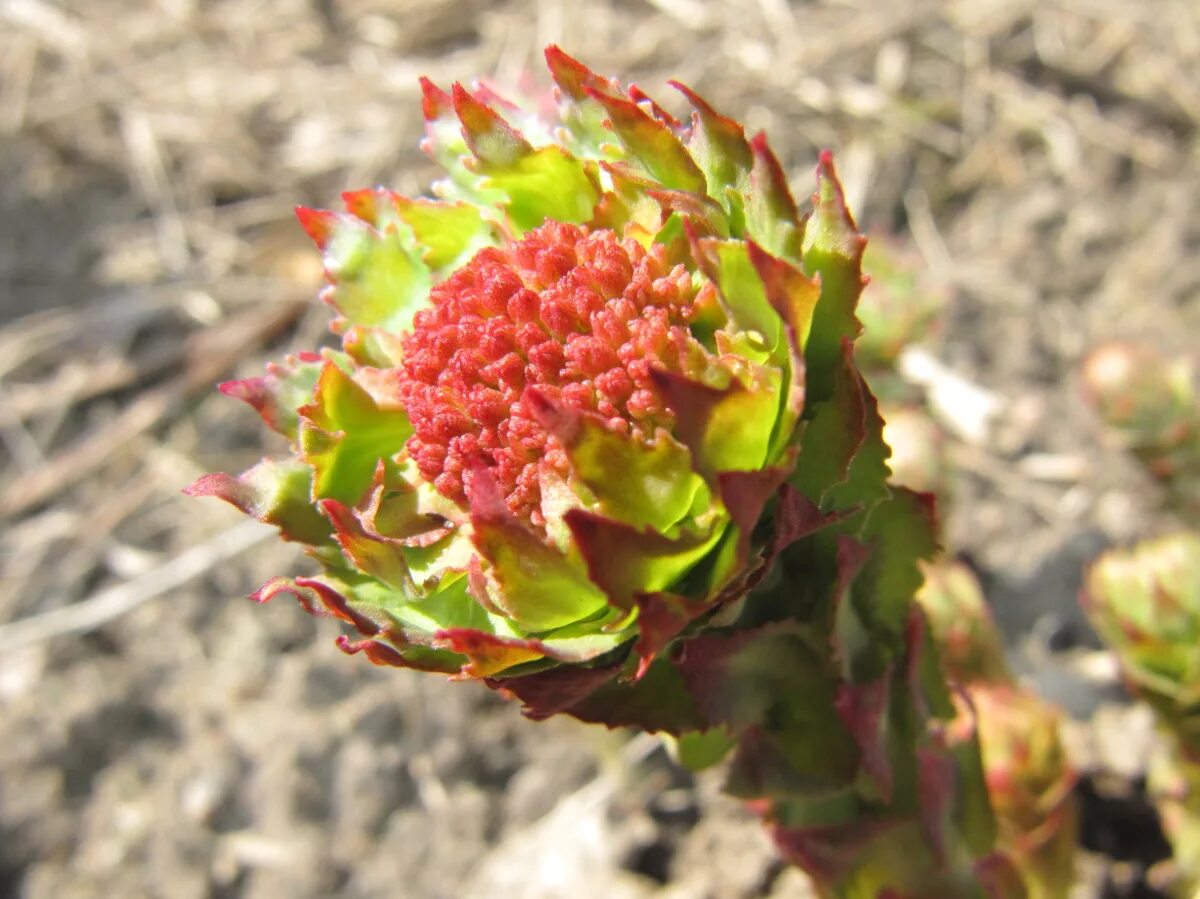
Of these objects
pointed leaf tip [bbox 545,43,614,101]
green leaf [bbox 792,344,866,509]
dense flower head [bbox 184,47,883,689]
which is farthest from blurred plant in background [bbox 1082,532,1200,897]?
pointed leaf tip [bbox 545,43,614,101]

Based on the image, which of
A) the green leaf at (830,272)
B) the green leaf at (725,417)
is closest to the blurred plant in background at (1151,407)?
the green leaf at (830,272)

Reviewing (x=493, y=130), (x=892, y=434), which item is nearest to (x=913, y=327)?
(x=892, y=434)

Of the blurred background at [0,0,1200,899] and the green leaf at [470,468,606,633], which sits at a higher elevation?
the green leaf at [470,468,606,633]

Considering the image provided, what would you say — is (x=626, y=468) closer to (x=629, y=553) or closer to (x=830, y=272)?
(x=629, y=553)

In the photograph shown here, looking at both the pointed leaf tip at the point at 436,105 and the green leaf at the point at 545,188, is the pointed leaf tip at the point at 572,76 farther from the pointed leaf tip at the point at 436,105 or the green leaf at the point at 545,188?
the pointed leaf tip at the point at 436,105

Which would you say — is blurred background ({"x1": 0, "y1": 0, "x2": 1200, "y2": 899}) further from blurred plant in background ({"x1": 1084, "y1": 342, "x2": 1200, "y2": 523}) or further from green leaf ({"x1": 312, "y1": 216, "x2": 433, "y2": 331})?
green leaf ({"x1": 312, "y1": 216, "x2": 433, "y2": 331})

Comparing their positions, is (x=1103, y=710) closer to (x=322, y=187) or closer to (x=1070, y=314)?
(x=1070, y=314)

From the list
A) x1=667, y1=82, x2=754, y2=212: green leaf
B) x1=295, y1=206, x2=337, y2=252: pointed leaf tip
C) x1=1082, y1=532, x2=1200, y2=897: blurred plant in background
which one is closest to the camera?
x1=667, y1=82, x2=754, y2=212: green leaf

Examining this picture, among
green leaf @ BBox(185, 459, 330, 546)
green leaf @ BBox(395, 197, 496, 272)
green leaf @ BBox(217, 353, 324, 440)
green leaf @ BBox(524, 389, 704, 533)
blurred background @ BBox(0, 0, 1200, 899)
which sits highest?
green leaf @ BBox(524, 389, 704, 533)
